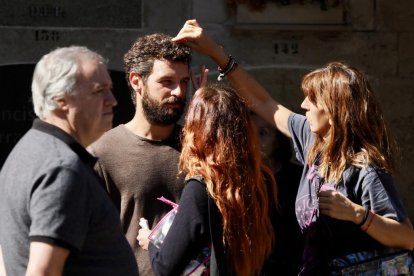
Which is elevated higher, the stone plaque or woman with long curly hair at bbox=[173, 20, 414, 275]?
the stone plaque

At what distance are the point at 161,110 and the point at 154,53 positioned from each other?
0.83 ft

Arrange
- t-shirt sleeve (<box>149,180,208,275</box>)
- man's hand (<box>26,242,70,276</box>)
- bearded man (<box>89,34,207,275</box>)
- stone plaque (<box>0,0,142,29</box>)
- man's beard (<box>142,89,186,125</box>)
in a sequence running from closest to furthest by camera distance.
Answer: man's hand (<box>26,242,70,276</box>) < t-shirt sleeve (<box>149,180,208,275</box>) < bearded man (<box>89,34,207,275</box>) < man's beard (<box>142,89,186,125</box>) < stone plaque (<box>0,0,142,29</box>)

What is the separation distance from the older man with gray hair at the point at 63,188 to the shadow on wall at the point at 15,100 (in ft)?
11.7

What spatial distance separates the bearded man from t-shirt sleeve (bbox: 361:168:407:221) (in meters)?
0.78

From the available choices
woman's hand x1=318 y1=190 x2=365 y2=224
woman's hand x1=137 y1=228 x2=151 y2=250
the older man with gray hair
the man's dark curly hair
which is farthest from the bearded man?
the older man with gray hair

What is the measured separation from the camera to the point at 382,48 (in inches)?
257

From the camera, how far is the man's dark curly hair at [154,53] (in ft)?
12.4

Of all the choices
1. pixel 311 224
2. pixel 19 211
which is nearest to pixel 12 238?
pixel 19 211

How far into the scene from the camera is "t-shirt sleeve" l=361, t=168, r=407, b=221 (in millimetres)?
3275

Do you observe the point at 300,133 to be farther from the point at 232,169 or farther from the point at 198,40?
the point at 232,169

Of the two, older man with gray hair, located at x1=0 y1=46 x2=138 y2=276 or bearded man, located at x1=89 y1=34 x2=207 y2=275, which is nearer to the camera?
older man with gray hair, located at x1=0 y1=46 x2=138 y2=276

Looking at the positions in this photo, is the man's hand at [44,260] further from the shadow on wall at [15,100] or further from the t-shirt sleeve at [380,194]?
the shadow on wall at [15,100]

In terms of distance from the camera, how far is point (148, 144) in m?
3.75

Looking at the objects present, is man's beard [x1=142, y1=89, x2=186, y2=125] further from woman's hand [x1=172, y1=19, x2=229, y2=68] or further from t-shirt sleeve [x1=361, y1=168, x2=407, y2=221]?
t-shirt sleeve [x1=361, y1=168, x2=407, y2=221]
